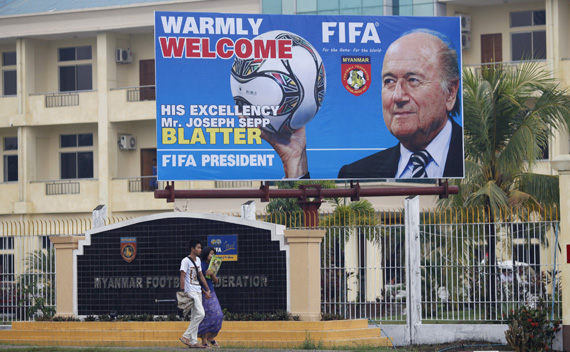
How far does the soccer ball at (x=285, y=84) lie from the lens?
21.2 m

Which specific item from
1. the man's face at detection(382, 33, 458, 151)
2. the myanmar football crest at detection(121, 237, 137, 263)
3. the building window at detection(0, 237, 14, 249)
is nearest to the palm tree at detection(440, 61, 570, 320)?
the man's face at detection(382, 33, 458, 151)

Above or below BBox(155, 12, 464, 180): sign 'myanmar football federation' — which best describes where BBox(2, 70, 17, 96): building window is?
above

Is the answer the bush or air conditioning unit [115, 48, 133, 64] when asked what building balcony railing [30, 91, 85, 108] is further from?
the bush

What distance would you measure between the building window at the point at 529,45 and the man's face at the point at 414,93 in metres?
15.2

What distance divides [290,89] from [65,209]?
72.6 feet

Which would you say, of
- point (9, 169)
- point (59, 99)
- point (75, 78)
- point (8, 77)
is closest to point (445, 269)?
point (59, 99)

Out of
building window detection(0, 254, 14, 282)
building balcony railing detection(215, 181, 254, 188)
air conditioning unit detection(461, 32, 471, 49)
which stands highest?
air conditioning unit detection(461, 32, 471, 49)

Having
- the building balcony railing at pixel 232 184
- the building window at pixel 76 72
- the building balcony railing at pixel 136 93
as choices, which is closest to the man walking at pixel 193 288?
the building balcony railing at pixel 232 184

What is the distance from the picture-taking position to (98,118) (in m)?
40.9

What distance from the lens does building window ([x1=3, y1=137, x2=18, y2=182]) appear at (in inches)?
1708

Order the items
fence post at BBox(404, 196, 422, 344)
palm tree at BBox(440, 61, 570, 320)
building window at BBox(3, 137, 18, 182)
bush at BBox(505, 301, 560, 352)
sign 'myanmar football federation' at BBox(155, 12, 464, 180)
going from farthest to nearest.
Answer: building window at BBox(3, 137, 18, 182), palm tree at BBox(440, 61, 570, 320), sign 'myanmar football federation' at BBox(155, 12, 464, 180), fence post at BBox(404, 196, 422, 344), bush at BBox(505, 301, 560, 352)

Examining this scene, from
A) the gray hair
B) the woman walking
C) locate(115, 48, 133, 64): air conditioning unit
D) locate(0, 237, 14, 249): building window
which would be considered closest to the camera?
the woman walking

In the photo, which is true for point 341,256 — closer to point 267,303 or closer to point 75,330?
point 267,303

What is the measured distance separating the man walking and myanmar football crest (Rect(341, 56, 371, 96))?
5.36 meters
